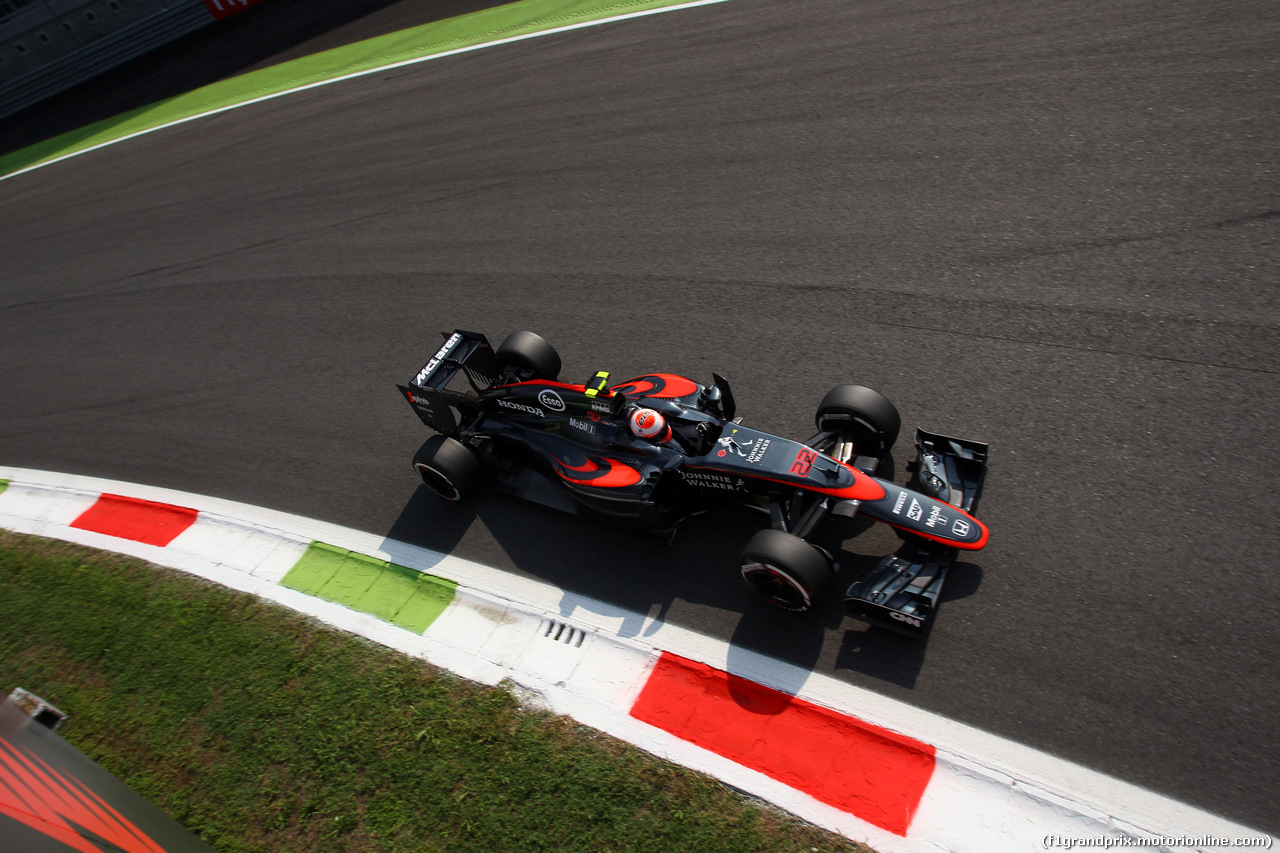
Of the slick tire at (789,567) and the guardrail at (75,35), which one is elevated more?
the guardrail at (75,35)

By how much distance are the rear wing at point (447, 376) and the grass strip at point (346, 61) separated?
9.34m

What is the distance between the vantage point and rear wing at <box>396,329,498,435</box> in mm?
7445

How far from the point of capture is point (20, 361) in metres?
11.7

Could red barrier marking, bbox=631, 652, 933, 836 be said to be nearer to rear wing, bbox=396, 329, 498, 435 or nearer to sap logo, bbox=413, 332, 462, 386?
rear wing, bbox=396, 329, 498, 435

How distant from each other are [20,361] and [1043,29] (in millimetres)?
16462

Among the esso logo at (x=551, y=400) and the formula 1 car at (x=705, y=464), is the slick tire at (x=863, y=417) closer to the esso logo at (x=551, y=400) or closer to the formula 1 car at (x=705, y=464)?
the formula 1 car at (x=705, y=464)

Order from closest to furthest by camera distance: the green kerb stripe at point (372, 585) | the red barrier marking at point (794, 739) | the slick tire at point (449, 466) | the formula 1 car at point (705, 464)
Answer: the red barrier marking at point (794, 739) < the formula 1 car at point (705, 464) < the green kerb stripe at point (372, 585) < the slick tire at point (449, 466)

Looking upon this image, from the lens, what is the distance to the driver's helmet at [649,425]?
20.3 feet

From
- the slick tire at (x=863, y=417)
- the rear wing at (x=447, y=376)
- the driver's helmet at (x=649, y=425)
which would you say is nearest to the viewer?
the driver's helmet at (x=649, y=425)

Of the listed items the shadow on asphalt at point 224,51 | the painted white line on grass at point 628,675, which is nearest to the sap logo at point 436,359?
the painted white line on grass at point 628,675

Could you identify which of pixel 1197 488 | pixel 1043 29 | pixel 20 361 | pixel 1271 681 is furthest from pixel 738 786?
pixel 20 361

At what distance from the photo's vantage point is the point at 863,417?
636 cm

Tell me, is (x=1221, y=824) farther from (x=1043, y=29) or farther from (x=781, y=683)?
(x=1043, y=29)

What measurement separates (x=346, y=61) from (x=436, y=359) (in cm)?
1248
